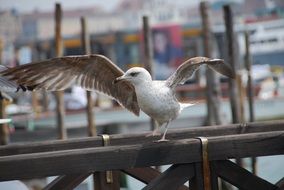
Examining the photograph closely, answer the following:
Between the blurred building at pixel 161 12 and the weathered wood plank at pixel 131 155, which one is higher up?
the blurred building at pixel 161 12

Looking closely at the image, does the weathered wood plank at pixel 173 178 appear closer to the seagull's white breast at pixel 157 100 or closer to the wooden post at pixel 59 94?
the seagull's white breast at pixel 157 100

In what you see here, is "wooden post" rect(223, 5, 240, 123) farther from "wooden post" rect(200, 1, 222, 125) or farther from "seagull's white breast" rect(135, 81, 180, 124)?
"seagull's white breast" rect(135, 81, 180, 124)

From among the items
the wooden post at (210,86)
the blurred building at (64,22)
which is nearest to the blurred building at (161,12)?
the blurred building at (64,22)

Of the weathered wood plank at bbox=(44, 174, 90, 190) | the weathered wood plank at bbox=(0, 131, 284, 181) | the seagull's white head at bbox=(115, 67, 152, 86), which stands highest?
the seagull's white head at bbox=(115, 67, 152, 86)

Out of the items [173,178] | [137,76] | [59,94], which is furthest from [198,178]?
[59,94]

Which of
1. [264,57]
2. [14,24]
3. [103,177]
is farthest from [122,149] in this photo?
[14,24]

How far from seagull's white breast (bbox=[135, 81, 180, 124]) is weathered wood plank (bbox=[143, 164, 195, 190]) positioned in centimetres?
97

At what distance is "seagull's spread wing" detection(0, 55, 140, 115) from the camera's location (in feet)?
15.5

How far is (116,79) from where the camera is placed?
462cm

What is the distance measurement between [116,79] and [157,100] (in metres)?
0.32

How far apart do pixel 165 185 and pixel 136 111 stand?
204cm

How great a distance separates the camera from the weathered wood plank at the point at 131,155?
10.7ft

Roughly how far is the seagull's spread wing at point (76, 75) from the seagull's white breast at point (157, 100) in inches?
23.0

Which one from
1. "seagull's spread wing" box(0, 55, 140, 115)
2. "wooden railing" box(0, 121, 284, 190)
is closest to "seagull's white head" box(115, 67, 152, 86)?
"seagull's spread wing" box(0, 55, 140, 115)
